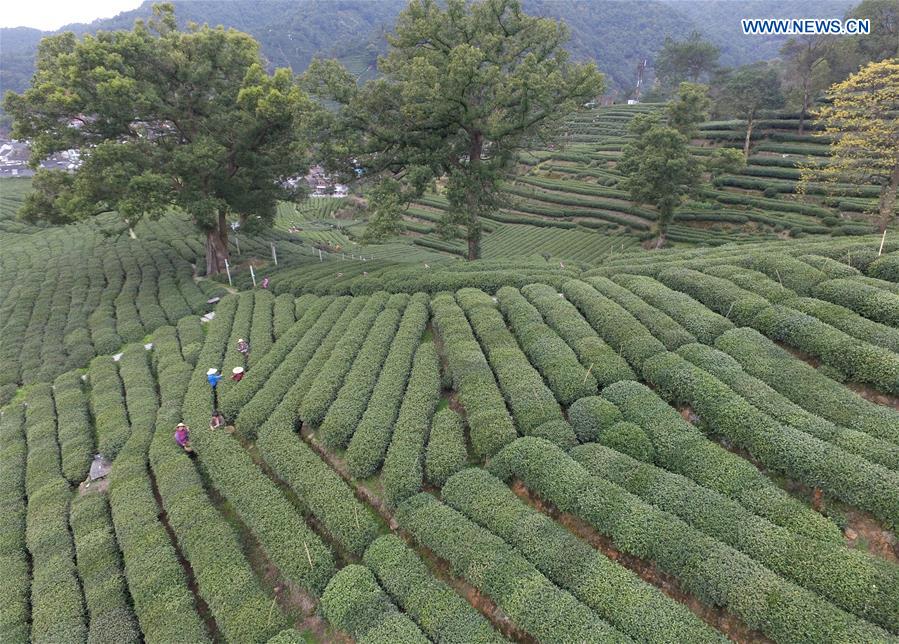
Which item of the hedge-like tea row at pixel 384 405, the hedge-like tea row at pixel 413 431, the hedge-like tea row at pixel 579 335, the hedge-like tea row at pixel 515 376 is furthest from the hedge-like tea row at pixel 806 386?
the hedge-like tea row at pixel 384 405

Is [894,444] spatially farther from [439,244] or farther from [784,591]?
[439,244]

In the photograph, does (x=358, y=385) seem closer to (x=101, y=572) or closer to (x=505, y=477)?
(x=505, y=477)

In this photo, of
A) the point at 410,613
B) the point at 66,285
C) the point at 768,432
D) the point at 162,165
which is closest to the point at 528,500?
the point at 410,613

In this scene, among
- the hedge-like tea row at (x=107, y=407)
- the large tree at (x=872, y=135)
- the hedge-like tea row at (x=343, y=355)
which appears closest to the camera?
the hedge-like tea row at (x=343, y=355)

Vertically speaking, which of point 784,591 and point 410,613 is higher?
point 784,591

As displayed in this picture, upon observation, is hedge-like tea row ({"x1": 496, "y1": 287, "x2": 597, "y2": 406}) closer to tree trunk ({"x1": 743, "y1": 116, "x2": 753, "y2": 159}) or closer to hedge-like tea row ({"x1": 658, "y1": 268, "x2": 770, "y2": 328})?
hedge-like tea row ({"x1": 658, "y1": 268, "x2": 770, "y2": 328})

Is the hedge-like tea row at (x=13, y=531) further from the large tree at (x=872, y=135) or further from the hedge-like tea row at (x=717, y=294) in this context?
the large tree at (x=872, y=135)

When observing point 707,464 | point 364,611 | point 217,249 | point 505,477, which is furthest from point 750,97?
point 364,611
